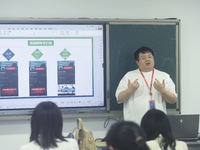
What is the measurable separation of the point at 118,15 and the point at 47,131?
2.39 m

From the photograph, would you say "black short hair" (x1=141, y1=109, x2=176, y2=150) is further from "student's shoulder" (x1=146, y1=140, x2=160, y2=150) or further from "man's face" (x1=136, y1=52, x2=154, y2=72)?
"man's face" (x1=136, y1=52, x2=154, y2=72)

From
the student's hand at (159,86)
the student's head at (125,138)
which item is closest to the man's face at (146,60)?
the student's hand at (159,86)

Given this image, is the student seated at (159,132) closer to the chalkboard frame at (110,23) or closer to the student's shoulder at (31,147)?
the student's shoulder at (31,147)

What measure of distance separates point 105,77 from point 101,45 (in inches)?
16.0

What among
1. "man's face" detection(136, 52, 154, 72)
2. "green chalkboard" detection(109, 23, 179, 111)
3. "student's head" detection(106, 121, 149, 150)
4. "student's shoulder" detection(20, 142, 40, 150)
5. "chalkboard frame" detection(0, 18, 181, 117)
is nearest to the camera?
"student's head" detection(106, 121, 149, 150)

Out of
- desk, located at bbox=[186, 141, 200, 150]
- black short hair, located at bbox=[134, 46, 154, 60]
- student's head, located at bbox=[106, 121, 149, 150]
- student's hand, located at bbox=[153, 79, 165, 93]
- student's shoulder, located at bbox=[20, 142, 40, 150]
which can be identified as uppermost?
black short hair, located at bbox=[134, 46, 154, 60]

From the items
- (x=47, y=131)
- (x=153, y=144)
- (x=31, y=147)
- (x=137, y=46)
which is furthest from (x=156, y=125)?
(x=137, y=46)

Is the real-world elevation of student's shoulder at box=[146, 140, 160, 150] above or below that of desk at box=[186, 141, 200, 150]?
above

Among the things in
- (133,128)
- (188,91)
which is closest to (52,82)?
(188,91)

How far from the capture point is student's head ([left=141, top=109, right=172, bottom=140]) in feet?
8.64

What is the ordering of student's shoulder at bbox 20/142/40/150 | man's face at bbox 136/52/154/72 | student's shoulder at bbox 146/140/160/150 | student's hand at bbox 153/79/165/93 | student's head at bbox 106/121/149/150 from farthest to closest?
man's face at bbox 136/52/154/72, student's hand at bbox 153/79/165/93, student's shoulder at bbox 146/140/160/150, student's shoulder at bbox 20/142/40/150, student's head at bbox 106/121/149/150

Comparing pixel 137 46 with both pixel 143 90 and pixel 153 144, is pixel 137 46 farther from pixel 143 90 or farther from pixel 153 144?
pixel 153 144

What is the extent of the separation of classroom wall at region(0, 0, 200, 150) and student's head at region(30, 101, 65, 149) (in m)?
1.88

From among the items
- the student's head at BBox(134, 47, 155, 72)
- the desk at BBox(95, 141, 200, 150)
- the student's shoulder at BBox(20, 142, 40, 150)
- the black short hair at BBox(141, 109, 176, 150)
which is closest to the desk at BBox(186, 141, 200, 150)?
the desk at BBox(95, 141, 200, 150)
